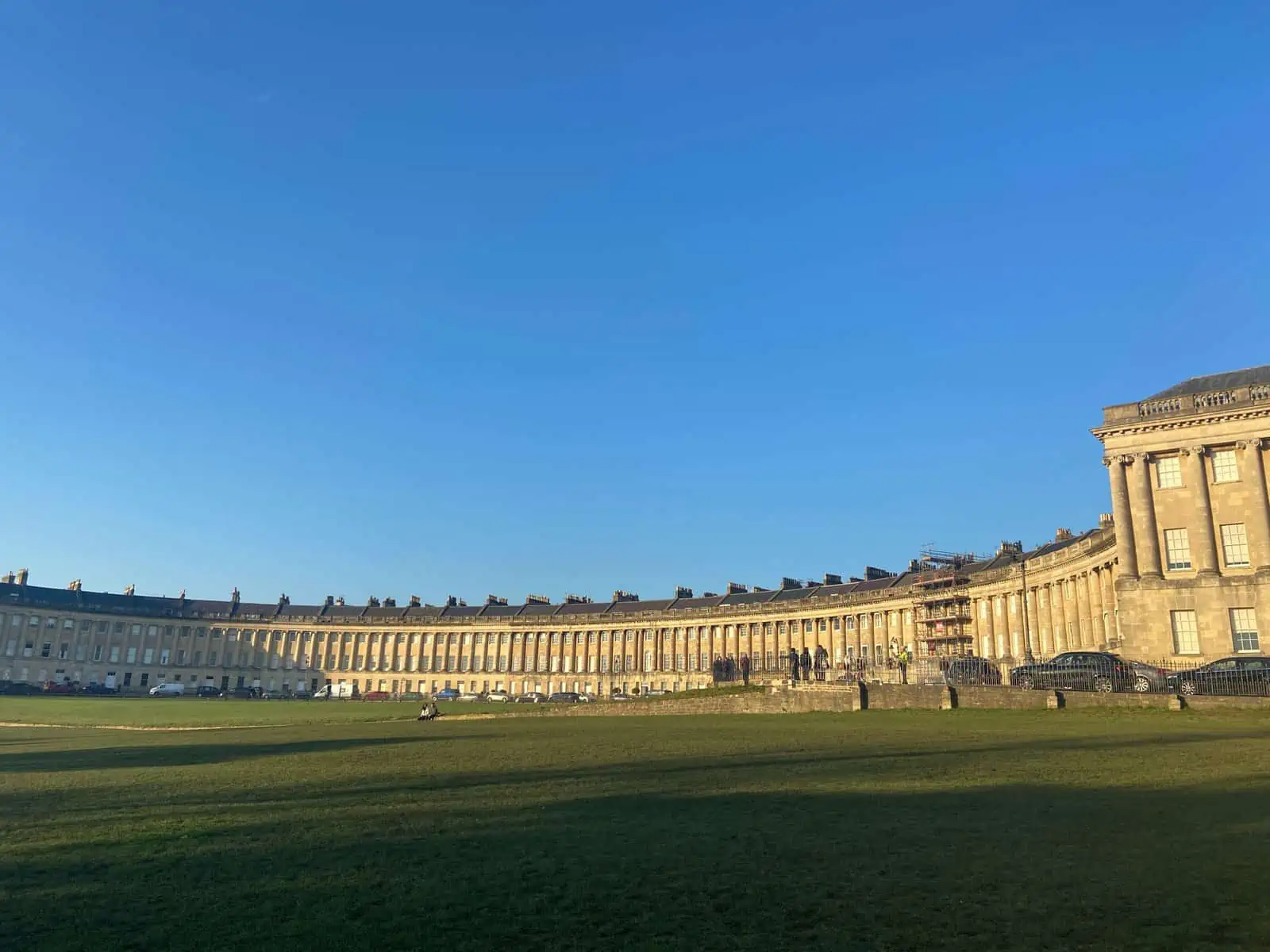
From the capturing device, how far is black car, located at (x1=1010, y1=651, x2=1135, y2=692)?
32344mm

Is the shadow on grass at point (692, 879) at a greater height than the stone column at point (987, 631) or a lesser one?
Result: lesser

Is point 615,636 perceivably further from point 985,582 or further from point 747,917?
point 747,917

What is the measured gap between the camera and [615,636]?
4934 inches

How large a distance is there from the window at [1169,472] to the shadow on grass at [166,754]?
3750 centimetres

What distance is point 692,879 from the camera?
25.7 feet

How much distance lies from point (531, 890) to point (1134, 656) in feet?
142

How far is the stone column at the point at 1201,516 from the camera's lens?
4172 cm

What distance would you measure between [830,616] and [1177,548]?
56189 millimetres

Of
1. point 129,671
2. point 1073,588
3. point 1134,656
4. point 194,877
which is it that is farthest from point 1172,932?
point 129,671

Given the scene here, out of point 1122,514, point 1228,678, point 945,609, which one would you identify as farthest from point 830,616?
point 1228,678

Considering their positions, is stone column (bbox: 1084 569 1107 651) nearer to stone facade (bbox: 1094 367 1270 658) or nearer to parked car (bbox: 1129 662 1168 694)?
stone facade (bbox: 1094 367 1270 658)

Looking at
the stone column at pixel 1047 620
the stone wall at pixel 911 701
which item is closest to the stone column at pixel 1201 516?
the stone wall at pixel 911 701

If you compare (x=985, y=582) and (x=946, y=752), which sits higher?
(x=985, y=582)

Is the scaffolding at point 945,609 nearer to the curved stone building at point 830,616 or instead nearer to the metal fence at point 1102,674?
the curved stone building at point 830,616
